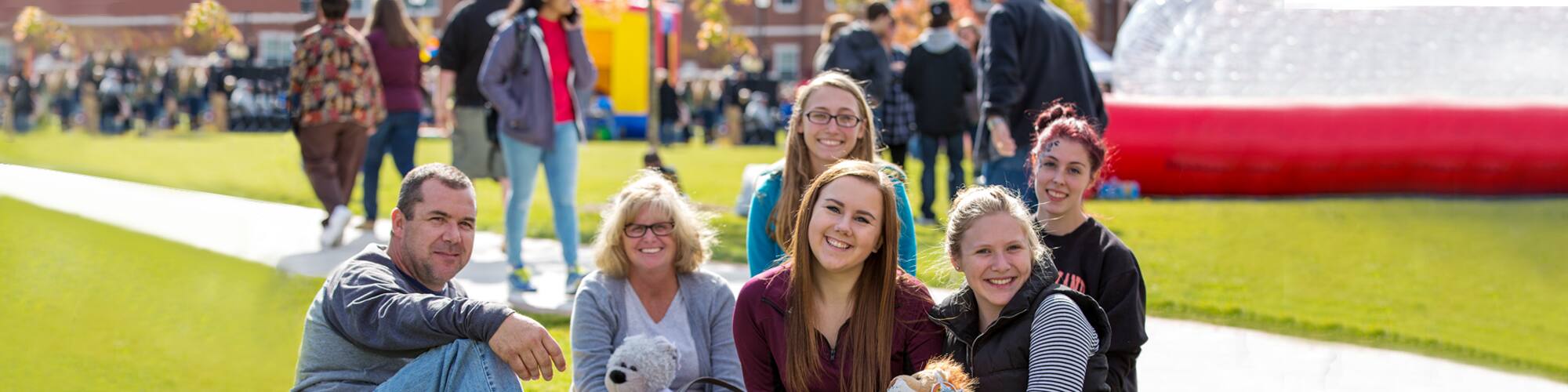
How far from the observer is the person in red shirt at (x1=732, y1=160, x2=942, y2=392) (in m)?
3.48

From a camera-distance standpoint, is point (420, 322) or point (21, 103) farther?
point (21, 103)

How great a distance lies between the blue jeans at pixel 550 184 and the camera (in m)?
6.57

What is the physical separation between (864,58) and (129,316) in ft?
17.3

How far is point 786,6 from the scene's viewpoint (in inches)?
2121

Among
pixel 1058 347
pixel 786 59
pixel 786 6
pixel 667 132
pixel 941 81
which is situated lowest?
pixel 786 59

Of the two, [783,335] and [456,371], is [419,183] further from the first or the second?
[783,335]

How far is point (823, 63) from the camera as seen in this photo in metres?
9.84

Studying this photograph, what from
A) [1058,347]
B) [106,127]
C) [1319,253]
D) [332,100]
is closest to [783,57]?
[106,127]

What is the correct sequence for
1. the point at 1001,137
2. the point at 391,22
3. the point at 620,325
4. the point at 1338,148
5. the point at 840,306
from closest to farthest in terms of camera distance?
the point at 840,306
the point at 620,325
the point at 1001,137
the point at 391,22
the point at 1338,148

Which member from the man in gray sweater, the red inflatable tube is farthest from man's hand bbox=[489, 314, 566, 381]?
the red inflatable tube

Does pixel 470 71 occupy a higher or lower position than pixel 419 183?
lower

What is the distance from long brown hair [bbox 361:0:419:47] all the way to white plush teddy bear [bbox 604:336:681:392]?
202 inches

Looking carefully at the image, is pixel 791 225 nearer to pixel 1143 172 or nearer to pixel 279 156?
pixel 1143 172

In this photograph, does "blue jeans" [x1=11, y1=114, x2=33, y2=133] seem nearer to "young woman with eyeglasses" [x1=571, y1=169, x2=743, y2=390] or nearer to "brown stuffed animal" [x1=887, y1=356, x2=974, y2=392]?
"young woman with eyeglasses" [x1=571, y1=169, x2=743, y2=390]
